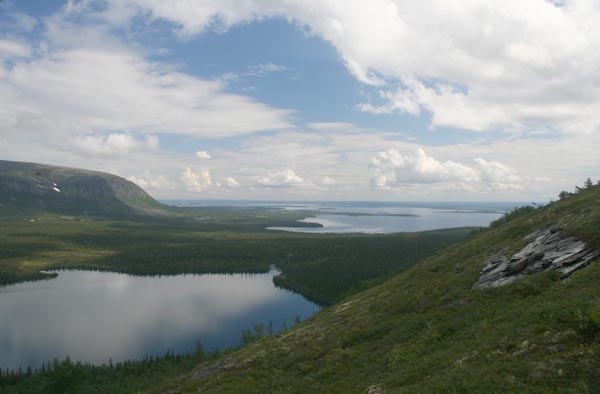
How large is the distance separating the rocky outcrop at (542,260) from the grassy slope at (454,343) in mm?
1804

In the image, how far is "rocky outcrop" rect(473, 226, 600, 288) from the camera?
42094mm

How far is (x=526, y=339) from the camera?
28766 mm

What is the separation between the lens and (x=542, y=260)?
47375mm

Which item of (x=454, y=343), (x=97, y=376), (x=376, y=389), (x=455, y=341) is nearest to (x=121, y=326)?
(x=97, y=376)

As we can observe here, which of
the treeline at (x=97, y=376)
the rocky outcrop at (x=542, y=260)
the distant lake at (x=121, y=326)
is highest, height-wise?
the rocky outcrop at (x=542, y=260)

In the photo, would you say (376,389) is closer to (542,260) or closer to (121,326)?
(542,260)

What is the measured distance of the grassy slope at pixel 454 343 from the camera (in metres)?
24.6

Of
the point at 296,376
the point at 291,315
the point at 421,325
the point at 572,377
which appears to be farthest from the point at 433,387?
the point at 291,315

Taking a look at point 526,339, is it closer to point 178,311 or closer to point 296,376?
point 296,376

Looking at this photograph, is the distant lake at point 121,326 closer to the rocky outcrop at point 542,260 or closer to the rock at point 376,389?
the rocky outcrop at point 542,260

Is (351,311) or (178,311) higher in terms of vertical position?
(351,311)

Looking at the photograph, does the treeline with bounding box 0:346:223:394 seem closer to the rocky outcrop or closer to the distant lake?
the distant lake

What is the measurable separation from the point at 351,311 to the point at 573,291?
44.0 m

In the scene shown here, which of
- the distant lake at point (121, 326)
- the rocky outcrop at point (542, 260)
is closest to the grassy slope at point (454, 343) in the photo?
the rocky outcrop at point (542, 260)
